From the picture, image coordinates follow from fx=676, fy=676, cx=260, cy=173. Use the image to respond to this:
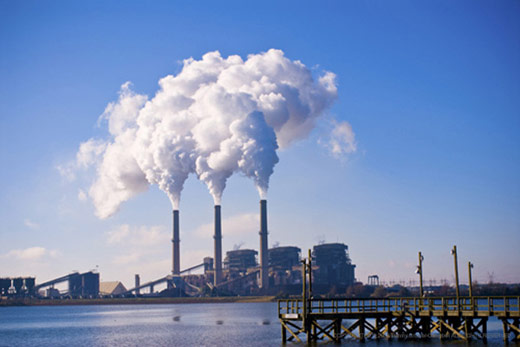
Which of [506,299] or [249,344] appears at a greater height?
[506,299]

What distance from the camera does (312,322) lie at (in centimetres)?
6100

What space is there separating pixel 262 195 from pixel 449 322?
437ft

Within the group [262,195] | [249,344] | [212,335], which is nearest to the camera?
[249,344]

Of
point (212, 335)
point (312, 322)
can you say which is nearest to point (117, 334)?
point (212, 335)

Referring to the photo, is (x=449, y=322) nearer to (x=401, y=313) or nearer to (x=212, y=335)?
(x=401, y=313)

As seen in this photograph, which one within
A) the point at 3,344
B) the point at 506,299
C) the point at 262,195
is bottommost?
the point at 3,344

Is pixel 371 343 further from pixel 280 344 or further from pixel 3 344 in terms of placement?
pixel 3 344

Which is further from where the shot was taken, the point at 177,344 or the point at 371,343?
the point at 177,344

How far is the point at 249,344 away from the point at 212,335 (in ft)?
49.5

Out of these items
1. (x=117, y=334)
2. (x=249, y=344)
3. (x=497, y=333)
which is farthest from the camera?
(x=117, y=334)

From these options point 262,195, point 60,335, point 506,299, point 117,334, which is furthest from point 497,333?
point 262,195

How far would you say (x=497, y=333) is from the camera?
70875 millimetres

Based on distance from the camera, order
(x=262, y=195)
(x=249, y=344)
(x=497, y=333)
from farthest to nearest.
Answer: (x=262, y=195), (x=497, y=333), (x=249, y=344)

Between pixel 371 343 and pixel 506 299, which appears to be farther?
pixel 371 343
